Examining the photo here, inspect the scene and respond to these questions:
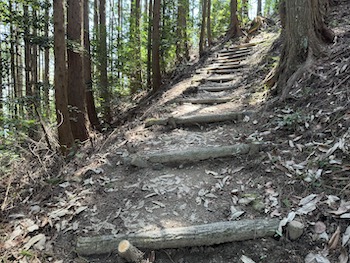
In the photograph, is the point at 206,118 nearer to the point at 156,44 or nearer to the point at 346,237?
the point at 346,237

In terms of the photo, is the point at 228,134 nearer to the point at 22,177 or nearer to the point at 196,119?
the point at 196,119

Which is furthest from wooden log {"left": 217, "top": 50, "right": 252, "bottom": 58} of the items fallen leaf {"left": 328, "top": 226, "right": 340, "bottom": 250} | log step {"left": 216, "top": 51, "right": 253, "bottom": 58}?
fallen leaf {"left": 328, "top": 226, "right": 340, "bottom": 250}

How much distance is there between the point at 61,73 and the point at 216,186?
285cm

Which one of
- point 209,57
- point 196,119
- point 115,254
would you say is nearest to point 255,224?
point 115,254

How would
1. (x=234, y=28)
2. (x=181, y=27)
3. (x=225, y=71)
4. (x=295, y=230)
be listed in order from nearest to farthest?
(x=295, y=230) < (x=225, y=71) < (x=181, y=27) < (x=234, y=28)

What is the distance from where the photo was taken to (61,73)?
426 cm

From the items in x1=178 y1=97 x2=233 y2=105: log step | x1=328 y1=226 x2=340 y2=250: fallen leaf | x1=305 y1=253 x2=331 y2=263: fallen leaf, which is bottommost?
x1=305 y1=253 x2=331 y2=263: fallen leaf

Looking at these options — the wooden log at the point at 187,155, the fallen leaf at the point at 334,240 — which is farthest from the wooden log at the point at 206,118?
the fallen leaf at the point at 334,240

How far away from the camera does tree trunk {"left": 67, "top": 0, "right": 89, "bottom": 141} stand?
242 inches

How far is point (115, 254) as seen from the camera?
229cm

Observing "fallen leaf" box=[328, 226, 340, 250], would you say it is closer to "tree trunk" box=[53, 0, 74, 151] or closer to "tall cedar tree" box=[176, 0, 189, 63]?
"tree trunk" box=[53, 0, 74, 151]

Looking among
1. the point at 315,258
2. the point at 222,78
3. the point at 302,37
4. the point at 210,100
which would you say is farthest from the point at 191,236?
the point at 222,78

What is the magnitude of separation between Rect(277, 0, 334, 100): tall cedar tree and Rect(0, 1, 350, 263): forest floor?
214 mm

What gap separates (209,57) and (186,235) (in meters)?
10.3
